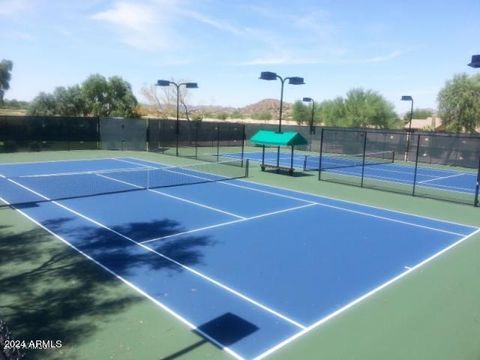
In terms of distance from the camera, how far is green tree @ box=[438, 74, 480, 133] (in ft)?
153

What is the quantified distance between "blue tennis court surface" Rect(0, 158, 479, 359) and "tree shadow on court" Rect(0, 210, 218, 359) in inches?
2.7

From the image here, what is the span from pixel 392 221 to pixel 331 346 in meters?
7.95

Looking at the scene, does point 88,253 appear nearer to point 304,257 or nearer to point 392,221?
point 304,257

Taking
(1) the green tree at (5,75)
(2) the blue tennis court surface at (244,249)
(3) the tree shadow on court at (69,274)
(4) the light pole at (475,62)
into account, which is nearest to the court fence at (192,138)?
(2) the blue tennis court surface at (244,249)

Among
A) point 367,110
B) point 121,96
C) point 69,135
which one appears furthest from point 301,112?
point 69,135

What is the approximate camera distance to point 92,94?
54781mm

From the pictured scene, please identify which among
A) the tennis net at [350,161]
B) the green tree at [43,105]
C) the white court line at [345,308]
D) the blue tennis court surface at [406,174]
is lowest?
the white court line at [345,308]

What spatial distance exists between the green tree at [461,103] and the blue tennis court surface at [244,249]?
39.6m

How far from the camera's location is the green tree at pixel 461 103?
46.6m

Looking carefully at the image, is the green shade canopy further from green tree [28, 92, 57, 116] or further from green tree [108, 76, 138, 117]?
green tree [28, 92, 57, 116]

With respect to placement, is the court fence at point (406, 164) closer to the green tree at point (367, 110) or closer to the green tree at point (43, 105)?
the green tree at point (367, 110)

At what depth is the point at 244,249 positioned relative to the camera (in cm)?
937

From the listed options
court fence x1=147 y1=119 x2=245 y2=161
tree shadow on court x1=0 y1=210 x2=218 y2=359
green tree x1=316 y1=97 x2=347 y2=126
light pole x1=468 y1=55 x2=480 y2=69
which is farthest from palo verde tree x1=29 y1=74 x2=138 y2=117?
light pole x1=468 y1=55 x2=480 y2=69

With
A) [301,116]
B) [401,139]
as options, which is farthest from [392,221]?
[301,116]
